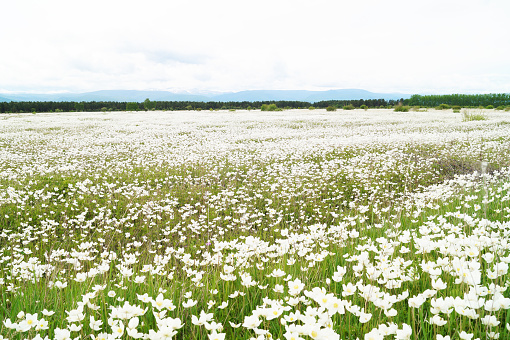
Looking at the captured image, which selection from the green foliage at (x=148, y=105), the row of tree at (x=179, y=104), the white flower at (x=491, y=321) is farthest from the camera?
the green foliage at (x=148, y=105)

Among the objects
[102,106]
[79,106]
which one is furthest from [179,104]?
[79,106]

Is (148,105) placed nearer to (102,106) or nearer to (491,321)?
(102,106)

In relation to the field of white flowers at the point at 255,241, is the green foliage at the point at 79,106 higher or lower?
higher

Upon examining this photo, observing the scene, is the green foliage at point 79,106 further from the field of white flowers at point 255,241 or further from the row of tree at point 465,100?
the row of tree at point 465,100

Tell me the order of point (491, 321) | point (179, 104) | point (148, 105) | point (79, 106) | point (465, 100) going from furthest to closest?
point (179, 104) → point (148, 105) → point (79, 106) → point (465, 100) → point (491, 321)

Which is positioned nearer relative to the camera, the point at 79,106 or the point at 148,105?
the point at 79,106

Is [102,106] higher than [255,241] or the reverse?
higher

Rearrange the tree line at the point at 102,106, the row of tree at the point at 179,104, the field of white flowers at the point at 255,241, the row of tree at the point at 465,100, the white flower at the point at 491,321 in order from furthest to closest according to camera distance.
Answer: the row of tree at the point at 465,100
the row of tree at the point at 179,104
the tree line at the point at 102,106
the field of white flowers at the point at 255,241
the white flower at the point at 491,321

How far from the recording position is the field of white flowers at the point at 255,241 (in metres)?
2.31

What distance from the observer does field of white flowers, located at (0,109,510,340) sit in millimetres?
2311

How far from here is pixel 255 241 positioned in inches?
151

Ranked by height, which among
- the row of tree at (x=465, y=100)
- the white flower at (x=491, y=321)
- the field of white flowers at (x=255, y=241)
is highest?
the row of tree at (x=465, y=100)

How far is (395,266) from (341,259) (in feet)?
3.79

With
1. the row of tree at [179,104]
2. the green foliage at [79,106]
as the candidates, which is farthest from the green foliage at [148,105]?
the green foliage at [79,106]
